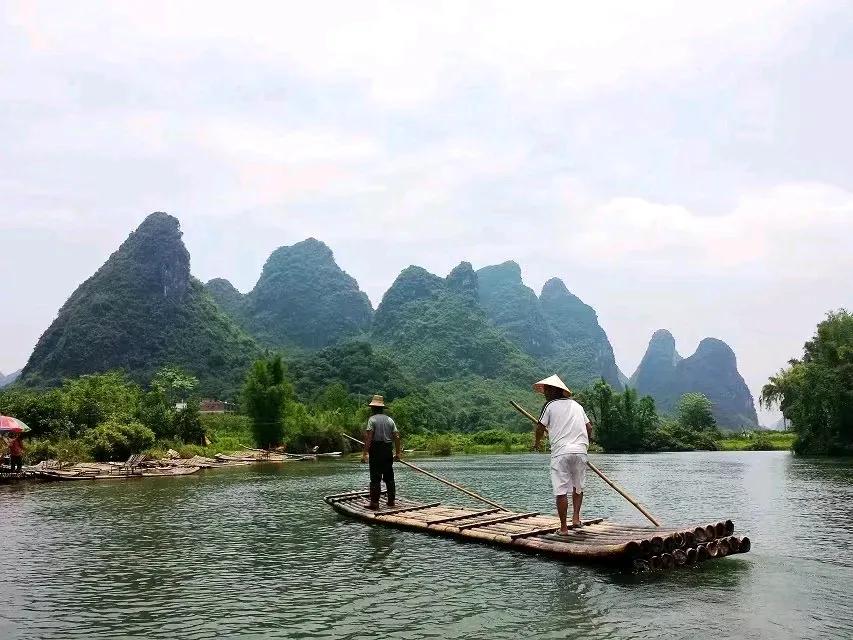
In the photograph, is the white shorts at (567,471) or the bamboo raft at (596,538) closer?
the bamboo raft at (596,538)

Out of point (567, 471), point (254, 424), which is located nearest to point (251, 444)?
point (254, 424)

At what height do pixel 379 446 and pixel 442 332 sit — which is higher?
pixel 442 332

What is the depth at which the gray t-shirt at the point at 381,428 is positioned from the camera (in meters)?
13.1

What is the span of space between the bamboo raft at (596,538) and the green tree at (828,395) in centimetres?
3704

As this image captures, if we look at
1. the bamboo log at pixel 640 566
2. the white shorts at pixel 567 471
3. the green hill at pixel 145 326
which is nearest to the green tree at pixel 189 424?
the white shorts at pixel 567 471

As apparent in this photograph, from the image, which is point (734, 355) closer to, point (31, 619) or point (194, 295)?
point (194, 295)

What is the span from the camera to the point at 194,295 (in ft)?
327

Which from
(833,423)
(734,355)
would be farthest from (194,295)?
(734,355)

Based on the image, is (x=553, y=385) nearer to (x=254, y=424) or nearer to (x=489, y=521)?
(x=489, y=521)

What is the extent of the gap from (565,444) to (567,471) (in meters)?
0.39

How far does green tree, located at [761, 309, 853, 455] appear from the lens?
41250 mm

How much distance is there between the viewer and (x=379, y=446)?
13.2m

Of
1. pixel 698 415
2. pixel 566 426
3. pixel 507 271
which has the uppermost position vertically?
pixel 507 271

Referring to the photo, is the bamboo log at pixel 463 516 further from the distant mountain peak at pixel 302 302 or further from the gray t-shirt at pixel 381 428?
the distant mountain peak at pixel 302 302
